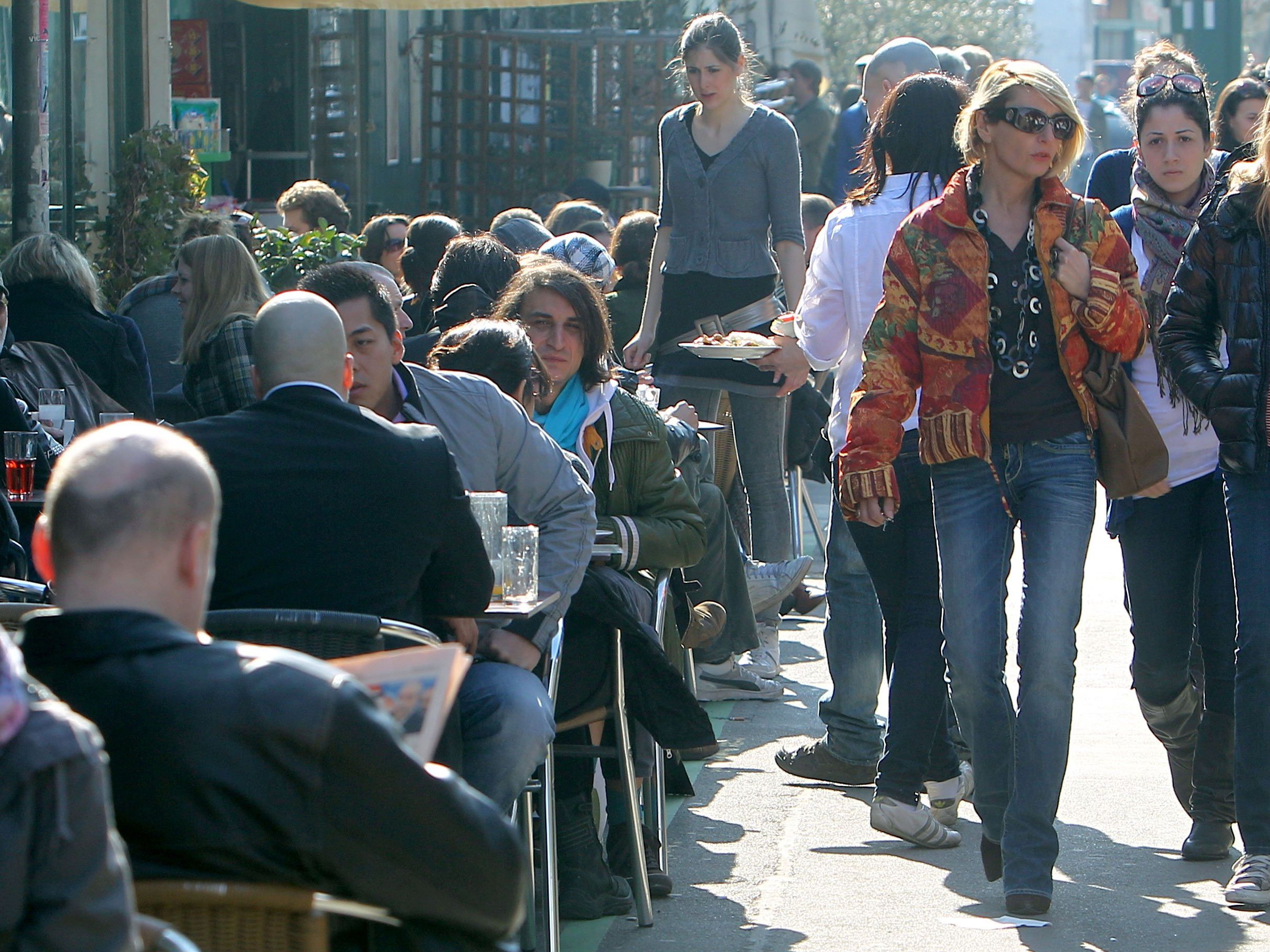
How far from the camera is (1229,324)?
4707 millimetres

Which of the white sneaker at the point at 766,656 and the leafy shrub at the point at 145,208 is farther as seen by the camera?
the leafy shrub at the point at 145,208

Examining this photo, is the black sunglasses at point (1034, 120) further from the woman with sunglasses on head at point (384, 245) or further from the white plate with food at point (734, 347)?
the woman with sunglasses on head at point (384, 245)

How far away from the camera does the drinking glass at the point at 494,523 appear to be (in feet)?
13.4

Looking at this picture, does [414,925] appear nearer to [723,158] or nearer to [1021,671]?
[1021,671]

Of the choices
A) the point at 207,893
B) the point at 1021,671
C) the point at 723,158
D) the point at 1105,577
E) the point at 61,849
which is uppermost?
the point at 723,158

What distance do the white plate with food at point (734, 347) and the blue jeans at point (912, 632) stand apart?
1.14 meters

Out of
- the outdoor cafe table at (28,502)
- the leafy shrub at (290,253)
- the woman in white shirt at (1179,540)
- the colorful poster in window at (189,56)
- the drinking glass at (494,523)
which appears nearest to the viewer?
the drinking glass at (494,523)

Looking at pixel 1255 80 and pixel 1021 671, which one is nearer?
pixel 1021 671

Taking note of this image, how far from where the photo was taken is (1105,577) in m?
9.95

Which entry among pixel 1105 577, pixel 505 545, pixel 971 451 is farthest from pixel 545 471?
pixel 1105 577

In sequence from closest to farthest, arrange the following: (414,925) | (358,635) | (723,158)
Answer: (414,925) < (358,635) < (723,158)

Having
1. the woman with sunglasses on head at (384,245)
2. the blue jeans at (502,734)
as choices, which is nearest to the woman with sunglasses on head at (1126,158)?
the blue jeans at (502,734)

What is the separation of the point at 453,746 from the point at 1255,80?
4.13 meters

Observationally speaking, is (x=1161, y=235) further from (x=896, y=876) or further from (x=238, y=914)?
(x=238, y=914)
